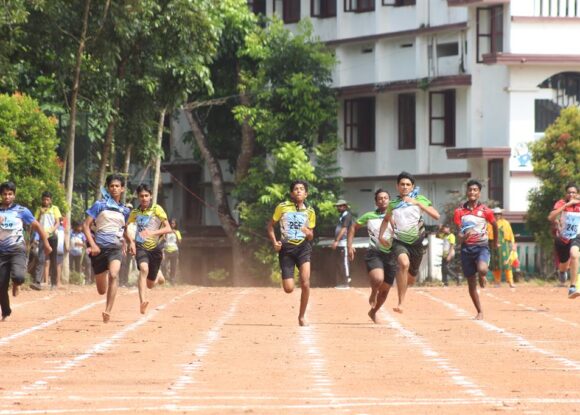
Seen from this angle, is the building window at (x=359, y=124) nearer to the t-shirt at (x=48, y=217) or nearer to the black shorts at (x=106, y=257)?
the t-shirt at (x=48, y=217)

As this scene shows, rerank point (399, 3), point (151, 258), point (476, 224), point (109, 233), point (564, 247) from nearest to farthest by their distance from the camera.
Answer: point (109, 233), point (476, 224), point (151, 258), point (564, 247), point (399, 3)

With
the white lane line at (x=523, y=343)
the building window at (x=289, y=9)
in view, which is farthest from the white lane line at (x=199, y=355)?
the building window at (x=289, y=9)

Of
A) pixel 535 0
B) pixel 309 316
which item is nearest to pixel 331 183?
pixel 535 0

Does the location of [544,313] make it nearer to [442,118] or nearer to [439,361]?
[439,361]

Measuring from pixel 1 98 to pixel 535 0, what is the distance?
22.4 meters

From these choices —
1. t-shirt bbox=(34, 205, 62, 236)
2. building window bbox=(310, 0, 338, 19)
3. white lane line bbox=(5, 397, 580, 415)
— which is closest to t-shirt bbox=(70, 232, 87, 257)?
t-shirt bbox=(34, 205, 62, 236)

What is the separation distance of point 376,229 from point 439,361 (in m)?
6.50

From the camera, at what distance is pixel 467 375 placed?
14.8m

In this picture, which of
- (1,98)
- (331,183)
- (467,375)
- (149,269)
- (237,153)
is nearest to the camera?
(467,375)

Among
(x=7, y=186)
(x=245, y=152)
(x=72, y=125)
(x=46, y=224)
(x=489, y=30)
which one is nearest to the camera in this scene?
(x=7, y=186)

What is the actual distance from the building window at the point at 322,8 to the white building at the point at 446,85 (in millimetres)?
34

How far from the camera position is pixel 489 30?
53.7m

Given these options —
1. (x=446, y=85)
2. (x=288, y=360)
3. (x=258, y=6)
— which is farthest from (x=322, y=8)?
(x=288, y=360)

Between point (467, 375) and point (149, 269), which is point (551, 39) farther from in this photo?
point (467, 375)
